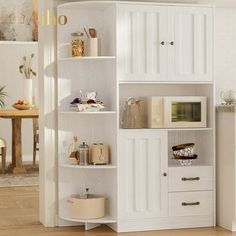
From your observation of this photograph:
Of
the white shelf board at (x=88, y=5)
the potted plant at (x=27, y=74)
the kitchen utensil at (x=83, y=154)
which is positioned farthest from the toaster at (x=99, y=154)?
the potted plant at (x=27, y=74)

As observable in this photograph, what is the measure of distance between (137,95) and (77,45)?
71 centimetres

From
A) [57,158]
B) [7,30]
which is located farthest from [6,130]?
[57,158]

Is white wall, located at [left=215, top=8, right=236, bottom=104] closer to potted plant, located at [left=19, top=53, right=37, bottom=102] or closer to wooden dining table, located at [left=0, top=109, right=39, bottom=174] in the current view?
wooden dining table, located at [left=0, top=109, right=39, bottom=174]

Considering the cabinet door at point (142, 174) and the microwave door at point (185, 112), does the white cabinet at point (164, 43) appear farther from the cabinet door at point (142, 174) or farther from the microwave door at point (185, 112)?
the cabinet door at point (142, 174)

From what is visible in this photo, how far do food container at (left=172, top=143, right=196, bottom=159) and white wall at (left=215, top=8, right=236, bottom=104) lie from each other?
2.07 feet

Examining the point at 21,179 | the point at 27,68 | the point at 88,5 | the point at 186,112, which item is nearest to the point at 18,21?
the point at 27,68

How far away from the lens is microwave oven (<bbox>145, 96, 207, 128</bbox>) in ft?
18.6

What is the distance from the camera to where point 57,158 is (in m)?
5.81

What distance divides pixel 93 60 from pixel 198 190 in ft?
4.64

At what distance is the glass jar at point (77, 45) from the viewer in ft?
18.3

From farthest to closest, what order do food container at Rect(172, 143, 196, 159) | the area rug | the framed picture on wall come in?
the framed picture on wall
the area rug
food container at Rect(172, 143, 196, 159)

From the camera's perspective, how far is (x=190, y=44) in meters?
5.73

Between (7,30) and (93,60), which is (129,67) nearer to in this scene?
(93,60)

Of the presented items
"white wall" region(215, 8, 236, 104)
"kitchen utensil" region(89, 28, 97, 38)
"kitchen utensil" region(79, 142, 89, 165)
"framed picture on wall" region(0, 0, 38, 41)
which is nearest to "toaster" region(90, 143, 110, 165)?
"kitchen utensil" region(79, 142, 89, 165)
